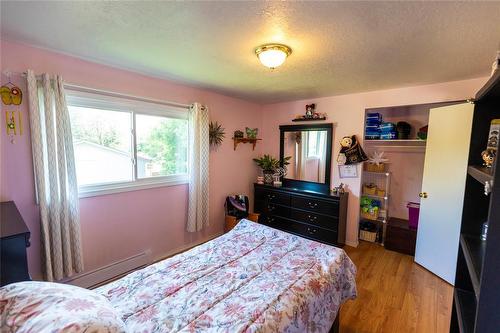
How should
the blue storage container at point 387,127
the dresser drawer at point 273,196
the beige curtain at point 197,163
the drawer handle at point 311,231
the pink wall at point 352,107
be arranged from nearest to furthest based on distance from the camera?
the pink wall at point 352,107 < the beige curtain at point 197,163 < the blue storage container at point 387,127 < the drawer handle at point 311,231 < the dresser drawer at point 273,196

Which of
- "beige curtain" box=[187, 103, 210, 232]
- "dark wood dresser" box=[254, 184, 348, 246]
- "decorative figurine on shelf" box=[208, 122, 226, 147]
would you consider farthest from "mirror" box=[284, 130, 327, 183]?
"beige curtain" box=[187, 103, 210, 232]

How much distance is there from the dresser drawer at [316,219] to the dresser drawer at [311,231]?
0.07 m

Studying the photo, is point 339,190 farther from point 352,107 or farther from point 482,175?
point 482,175

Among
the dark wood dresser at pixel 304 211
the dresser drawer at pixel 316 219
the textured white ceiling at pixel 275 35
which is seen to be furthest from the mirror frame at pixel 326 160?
the textured white ceiling at pixel 275 35

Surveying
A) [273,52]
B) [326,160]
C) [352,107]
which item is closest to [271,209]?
[326,160]

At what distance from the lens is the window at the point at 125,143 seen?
7.39ft

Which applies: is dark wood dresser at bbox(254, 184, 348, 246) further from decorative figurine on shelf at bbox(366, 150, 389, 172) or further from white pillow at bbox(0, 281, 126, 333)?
white pillow at bbox(0, 281, 126, 333)

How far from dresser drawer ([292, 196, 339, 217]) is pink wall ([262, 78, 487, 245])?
1.19 feet

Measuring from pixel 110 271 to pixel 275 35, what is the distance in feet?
9.06

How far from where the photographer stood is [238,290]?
1.34m

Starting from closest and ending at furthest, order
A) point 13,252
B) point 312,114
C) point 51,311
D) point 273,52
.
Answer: point 51,311 < point 13,252 < point 273,52 < point 312,114

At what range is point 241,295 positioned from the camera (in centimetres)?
129

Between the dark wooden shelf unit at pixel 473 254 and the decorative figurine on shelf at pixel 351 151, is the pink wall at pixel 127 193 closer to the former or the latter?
the decorative figurine on shelf at pixel 351 151

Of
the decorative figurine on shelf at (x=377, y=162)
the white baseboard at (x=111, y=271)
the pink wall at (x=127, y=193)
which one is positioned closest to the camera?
the pink wall at (x=127, y=193)
